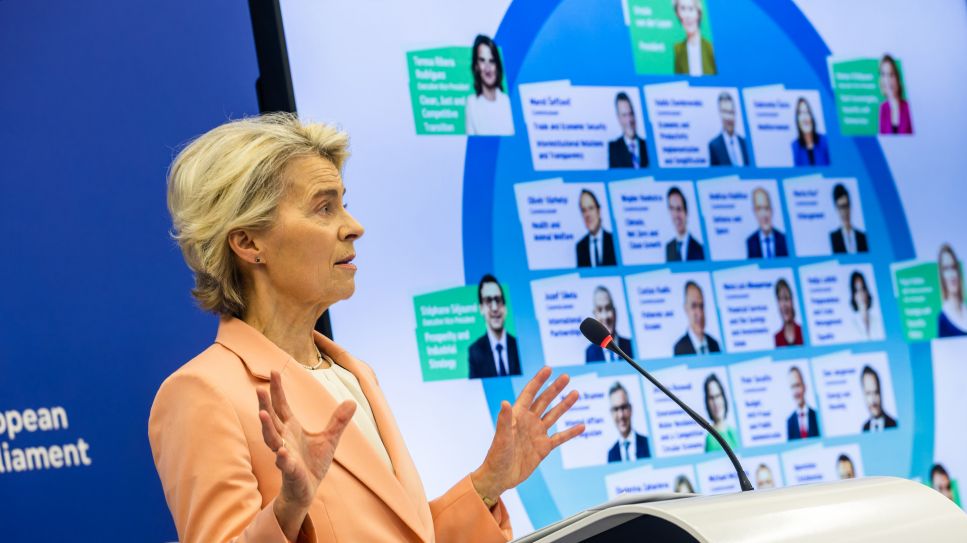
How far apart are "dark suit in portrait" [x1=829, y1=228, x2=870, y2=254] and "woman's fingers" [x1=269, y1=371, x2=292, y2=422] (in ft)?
9.61

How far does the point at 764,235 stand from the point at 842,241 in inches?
13.1

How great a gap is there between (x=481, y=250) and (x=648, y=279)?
2.07 ft

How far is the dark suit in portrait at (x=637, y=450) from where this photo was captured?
12.1 feet

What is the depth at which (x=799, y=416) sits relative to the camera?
4000mm

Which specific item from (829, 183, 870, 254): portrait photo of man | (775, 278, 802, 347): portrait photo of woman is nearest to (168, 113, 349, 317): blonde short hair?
(775, 278, 802, 347): portrait photo of woman

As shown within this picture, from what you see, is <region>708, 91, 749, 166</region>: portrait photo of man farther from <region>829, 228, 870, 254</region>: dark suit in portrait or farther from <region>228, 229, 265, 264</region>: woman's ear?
<region>228, 229, 265, 264</region>: woman's ear

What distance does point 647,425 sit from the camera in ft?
12.3

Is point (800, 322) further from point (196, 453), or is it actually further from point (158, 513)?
point (196, 453)

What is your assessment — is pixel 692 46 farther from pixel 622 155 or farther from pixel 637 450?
pixel 637 450

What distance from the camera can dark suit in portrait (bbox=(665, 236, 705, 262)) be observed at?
3945 mm

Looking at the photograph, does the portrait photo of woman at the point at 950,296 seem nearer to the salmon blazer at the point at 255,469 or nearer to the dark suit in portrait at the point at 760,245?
the dark suit in portrait at the point at 760,245

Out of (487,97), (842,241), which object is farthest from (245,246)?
(842,241)

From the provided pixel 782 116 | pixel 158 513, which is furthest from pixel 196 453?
pixel 782 116

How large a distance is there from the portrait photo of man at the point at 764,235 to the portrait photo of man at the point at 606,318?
624mm
